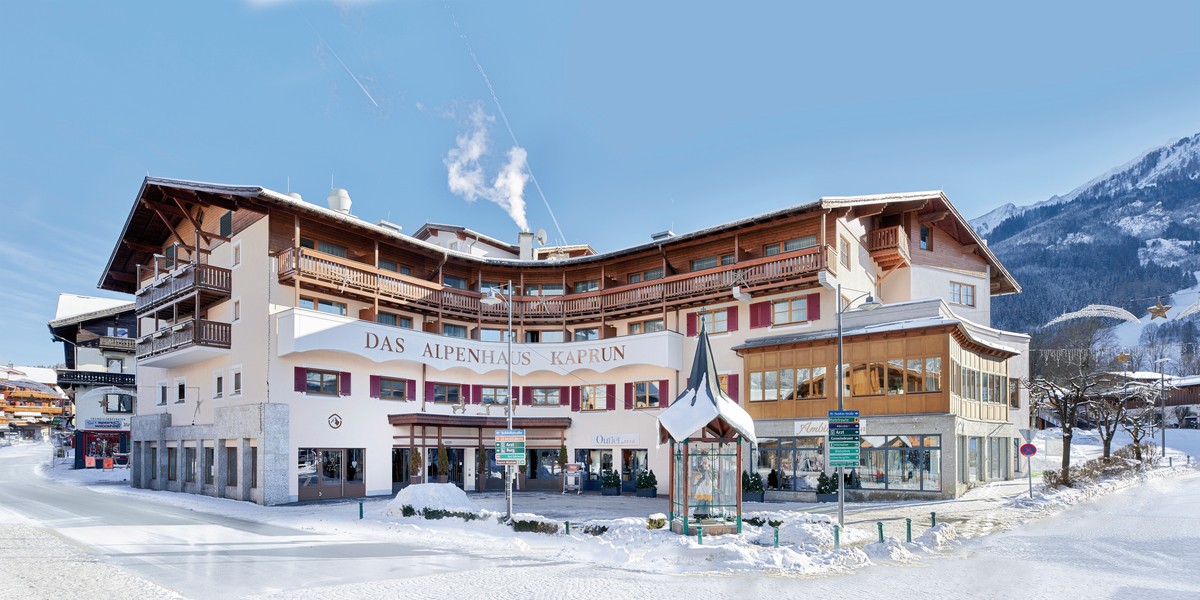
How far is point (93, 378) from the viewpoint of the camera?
60.4 m

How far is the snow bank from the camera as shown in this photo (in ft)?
81.7

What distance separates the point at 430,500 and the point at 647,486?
14.5 metres

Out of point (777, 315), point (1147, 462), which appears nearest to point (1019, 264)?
point (1147, 462)

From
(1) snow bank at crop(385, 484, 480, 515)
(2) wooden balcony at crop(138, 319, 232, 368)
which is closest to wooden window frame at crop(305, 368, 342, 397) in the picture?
(2) wooden balcony at crop(138, 319, 232, 368)

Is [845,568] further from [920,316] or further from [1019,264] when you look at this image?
[1019,264]

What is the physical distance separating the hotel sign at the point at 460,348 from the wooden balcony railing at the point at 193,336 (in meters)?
4.75

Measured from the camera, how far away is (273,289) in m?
33.7

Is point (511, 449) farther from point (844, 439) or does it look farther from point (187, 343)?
point (187, 343)

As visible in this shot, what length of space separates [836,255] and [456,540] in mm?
21359

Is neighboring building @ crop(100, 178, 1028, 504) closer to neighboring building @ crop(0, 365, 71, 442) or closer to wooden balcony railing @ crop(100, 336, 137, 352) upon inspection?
wooden balcony railing @ crop(100, 336, 137, 352)

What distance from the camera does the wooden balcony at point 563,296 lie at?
33.8 meters

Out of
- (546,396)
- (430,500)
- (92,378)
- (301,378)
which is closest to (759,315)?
(546,396)

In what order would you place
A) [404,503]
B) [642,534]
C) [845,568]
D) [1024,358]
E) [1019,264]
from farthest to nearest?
1. [1019,264]
2. [1024,358]
3. [404,503]
4. [642,534]
5. [845,568]

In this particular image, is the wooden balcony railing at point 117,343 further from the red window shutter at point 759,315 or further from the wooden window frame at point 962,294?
the wooden window frame at point 962,294
